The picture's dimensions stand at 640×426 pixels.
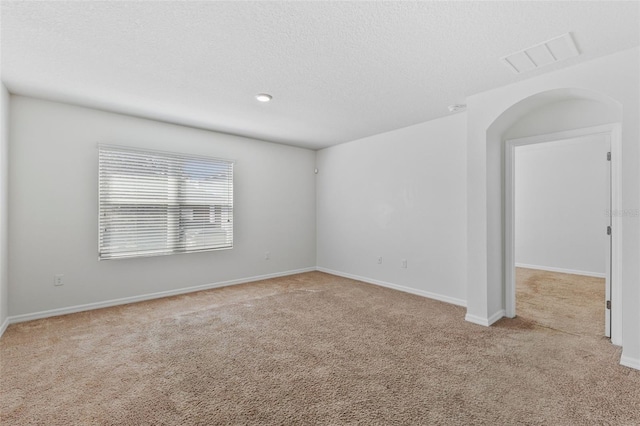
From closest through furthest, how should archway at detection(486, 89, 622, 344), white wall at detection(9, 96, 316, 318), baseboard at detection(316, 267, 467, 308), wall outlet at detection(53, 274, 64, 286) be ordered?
archway at detection(486, 89, 622, 344) → white wall at detection(9, 96, 316, 318) → wall outlet at detection(53, 274, 64, 286) → baseboard at detection(316, 267, 467, 308)

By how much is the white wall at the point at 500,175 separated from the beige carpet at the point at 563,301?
0.56 m

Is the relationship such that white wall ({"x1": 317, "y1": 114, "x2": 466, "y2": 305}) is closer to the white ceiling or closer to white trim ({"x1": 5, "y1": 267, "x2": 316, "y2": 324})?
the white ceiling

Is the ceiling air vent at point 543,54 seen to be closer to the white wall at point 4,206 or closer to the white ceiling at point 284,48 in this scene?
the white ceiling at point 284,48

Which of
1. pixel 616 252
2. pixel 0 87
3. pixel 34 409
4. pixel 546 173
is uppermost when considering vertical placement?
pixel 0 87

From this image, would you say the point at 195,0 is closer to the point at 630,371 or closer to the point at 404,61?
the point at 404,61

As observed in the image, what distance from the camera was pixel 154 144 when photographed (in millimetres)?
4156

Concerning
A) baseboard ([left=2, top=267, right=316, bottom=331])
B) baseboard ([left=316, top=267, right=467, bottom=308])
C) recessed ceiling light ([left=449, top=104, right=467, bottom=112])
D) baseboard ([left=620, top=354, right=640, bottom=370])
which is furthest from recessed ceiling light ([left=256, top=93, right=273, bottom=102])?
baseboard ([left=620, top=354, right=640, bottom=370])

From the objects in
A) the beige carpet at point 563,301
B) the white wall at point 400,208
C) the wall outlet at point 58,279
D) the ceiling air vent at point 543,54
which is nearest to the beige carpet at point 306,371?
the beige carpet at point 563,301

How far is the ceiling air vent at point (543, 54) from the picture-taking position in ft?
7.27

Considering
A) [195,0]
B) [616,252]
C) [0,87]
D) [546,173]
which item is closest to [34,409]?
[195,0]

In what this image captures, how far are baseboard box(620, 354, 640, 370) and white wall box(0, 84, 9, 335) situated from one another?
554 cm

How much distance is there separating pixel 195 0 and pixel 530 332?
392cm

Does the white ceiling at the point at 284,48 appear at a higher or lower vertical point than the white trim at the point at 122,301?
higher

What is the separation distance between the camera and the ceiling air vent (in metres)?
2.22
